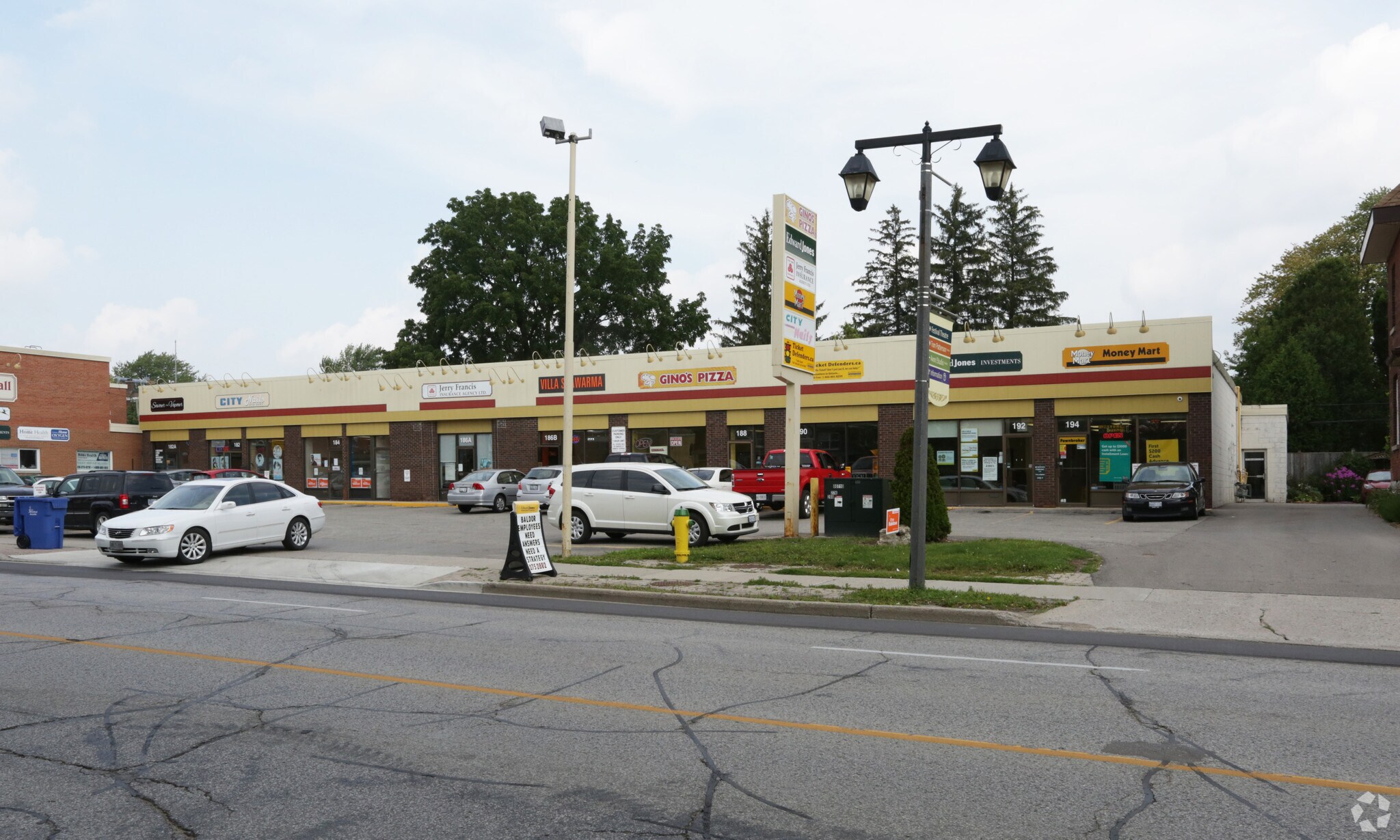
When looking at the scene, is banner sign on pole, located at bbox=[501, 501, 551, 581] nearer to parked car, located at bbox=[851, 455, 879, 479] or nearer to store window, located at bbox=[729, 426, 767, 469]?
parked car, located at bbox=[851, 455, 879, 479]

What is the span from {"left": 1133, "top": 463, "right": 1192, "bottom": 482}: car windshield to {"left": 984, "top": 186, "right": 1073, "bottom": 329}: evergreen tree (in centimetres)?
3706

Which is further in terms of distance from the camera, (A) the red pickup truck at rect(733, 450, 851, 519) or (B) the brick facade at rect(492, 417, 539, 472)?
(B) the brick facade at rect(492, 417, 539, 472)

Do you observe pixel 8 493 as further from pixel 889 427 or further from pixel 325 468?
pixel 889 427

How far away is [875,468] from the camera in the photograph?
3347 cm

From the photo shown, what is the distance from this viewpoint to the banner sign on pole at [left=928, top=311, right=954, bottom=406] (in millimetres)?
13820

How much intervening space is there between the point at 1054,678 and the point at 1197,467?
2356cm

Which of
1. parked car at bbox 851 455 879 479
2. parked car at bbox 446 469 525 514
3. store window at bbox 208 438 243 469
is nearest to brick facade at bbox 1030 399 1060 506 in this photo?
parked car at bbox 851 455 879 479

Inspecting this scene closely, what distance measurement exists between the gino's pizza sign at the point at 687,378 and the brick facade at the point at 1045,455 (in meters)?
10.2

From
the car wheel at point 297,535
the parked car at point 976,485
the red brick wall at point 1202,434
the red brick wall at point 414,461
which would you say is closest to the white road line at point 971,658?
the car wheel at point 297,535

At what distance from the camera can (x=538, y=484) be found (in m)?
29.9

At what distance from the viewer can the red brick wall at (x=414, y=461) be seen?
4156 centimetres

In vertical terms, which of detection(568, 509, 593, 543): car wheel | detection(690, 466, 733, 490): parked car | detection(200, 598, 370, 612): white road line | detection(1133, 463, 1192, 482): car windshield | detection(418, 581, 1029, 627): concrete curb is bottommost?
detection(200, 598, 370, 612): white road line

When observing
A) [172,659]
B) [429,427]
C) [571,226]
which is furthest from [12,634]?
[429,427]

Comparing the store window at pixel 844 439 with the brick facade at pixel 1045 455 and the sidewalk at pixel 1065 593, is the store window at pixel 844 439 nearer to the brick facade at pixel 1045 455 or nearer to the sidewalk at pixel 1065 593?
the brick facade at pixel 1045 455
